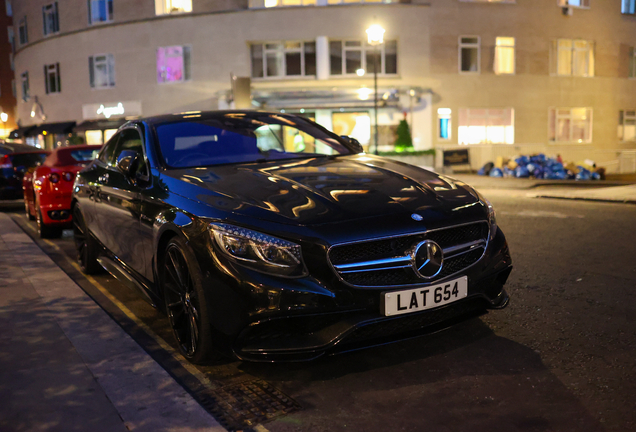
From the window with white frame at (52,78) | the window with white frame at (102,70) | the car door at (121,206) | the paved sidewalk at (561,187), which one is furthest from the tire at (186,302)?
the window with white frame at (52,78)

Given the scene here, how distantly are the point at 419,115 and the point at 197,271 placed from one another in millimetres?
27448

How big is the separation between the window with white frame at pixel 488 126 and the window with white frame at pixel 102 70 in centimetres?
1789

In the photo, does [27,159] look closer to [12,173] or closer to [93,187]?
[12,173]

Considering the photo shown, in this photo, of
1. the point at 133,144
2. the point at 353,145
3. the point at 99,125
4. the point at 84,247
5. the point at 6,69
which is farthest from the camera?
the point at 6,69

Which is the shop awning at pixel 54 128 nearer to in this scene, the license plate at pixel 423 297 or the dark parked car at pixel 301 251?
the dark parked car at pixel 301 251

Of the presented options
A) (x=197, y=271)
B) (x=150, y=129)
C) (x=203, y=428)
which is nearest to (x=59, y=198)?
(x=150, y=129)

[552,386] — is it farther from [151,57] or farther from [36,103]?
[36,103]

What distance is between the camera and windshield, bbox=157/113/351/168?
485 cm

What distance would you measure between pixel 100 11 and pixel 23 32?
966cm

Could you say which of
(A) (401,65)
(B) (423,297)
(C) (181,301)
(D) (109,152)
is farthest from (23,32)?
(B) (423,297)

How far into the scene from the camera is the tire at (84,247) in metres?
6.43

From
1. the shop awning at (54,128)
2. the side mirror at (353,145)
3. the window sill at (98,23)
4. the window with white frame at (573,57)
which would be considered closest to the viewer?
the side mirror at (353,145)

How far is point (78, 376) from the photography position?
3748 mm

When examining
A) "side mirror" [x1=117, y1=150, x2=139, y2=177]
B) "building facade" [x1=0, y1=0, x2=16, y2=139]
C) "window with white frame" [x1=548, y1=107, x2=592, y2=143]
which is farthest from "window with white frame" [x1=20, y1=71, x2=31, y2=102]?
"side mirror" [x1=117, y1=150, x2=139, y2=177]
